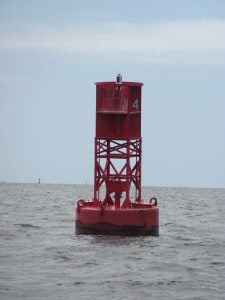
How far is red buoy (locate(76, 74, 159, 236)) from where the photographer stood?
34.6m

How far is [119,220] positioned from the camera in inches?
1358

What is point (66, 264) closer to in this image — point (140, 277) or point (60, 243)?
point (140, 277)

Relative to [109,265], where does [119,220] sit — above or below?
above

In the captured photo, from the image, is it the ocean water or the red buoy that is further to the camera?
the red buoy

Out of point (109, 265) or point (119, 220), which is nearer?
point (109, 265)

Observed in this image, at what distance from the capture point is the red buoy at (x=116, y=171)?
34.6 metres

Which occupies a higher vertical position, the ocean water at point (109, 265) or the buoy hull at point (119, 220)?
the buoy hull at point (119, 220)

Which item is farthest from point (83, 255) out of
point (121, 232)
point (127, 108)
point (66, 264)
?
point (127, 108)

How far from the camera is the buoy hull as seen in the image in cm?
3447

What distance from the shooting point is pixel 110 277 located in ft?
85.6

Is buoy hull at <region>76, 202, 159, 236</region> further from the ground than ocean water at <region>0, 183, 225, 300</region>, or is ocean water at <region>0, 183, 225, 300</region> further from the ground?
buoy hull at <region>76, 202, 159, 236</region>

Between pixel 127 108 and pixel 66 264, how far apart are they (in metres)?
8.78

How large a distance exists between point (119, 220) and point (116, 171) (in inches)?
92.7

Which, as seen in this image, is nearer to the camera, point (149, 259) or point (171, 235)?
point (149, 259)
